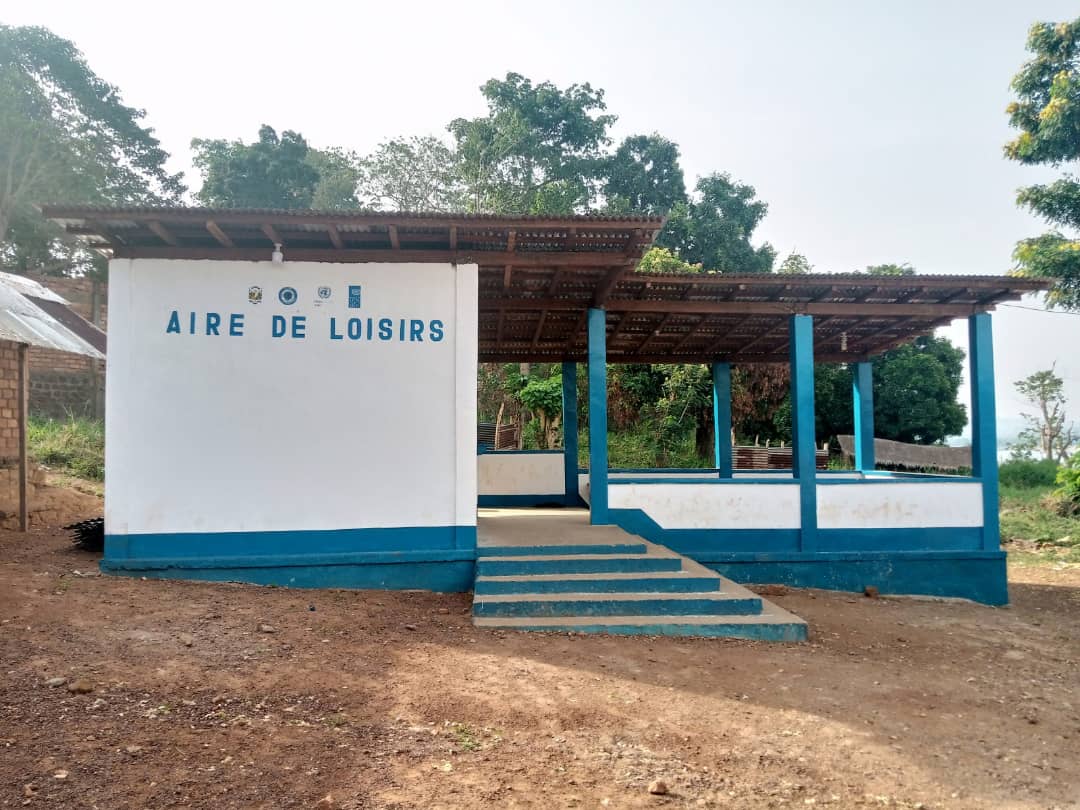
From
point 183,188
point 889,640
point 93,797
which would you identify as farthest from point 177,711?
point 183,188

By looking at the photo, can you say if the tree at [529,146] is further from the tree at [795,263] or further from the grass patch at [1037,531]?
the grass patch at [1037,531]

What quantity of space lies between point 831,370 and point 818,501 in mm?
16869

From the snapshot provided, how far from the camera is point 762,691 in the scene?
4.58 m

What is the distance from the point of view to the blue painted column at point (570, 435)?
11750 mm

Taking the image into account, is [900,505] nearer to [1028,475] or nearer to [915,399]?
[915,399]

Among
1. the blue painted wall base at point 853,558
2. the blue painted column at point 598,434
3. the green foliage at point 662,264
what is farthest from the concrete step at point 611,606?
the green foliage at point 662,264

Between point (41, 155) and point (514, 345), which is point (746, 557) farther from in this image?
point (41, 155)

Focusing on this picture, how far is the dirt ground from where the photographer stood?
10.5 feet

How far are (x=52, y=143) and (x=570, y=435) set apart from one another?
19.9 meters

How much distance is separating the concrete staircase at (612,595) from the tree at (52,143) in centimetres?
2132

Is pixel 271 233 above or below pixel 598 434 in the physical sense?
above

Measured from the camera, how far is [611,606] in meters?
5.89

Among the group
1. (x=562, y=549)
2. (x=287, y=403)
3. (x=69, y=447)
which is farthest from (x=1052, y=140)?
(x=69, y=447)

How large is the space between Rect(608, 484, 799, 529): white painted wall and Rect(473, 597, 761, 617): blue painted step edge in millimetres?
2654
